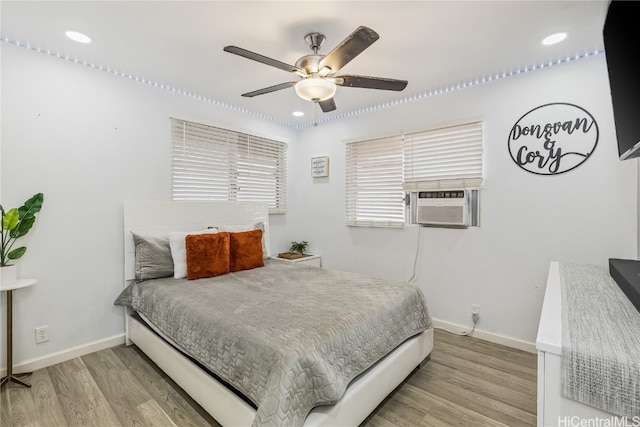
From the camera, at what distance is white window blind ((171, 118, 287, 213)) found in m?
3.13

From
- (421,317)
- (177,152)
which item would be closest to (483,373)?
(421,317)

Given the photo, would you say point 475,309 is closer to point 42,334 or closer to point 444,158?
point 444,158

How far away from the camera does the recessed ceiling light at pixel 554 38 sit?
81.1 inches

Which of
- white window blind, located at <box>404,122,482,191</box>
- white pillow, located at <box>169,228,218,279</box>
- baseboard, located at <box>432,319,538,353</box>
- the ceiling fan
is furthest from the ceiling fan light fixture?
baseboard, located at <box>432,319,538,353</box>

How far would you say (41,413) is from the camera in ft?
5.89

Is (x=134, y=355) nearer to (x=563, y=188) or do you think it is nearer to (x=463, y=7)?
(x=463, y=7)

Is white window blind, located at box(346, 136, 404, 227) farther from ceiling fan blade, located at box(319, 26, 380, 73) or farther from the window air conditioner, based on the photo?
ceiling fan blade, located at box(319, 26, 380, 73)

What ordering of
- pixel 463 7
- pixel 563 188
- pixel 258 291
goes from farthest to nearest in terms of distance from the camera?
pixel 563 188
pixel 258 291
pixel 463 7

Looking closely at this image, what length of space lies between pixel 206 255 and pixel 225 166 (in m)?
1.30

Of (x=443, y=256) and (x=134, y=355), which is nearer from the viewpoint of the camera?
(x=134, y=355)

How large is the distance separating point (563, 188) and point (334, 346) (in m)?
2.37

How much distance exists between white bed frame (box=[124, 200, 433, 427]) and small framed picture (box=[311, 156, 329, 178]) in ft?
4.16

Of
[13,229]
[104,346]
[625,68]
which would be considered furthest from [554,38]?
[104,346]

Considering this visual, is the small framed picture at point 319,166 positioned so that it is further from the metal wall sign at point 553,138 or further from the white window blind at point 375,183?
the metal wall sign at point 553,138
